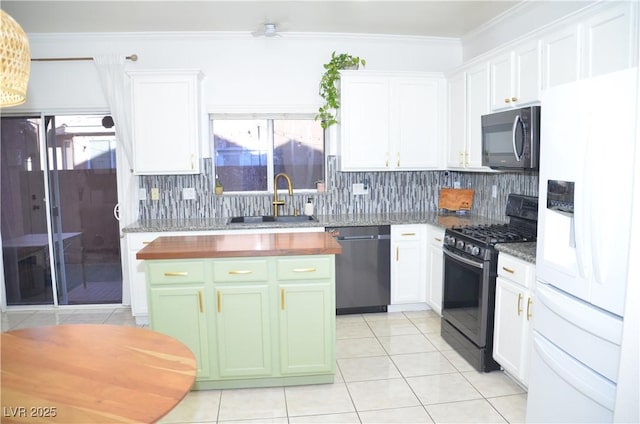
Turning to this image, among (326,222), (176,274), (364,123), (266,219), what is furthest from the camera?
(266,219)

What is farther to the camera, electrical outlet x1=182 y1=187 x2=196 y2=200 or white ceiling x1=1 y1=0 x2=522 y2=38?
electrical outlet x1=182 y1=187 x2=196 y2=200

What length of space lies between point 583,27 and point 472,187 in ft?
7.19

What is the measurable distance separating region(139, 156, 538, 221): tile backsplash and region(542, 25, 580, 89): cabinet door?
4.55 ft

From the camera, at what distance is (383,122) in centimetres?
427

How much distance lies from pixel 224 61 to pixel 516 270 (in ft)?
10.8

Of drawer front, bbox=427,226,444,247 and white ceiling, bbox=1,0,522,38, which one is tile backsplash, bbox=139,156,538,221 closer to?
drawer front, bbox=427,226,444,247

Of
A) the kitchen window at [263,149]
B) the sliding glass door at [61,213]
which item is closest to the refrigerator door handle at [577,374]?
the kitchen window at [263,149]

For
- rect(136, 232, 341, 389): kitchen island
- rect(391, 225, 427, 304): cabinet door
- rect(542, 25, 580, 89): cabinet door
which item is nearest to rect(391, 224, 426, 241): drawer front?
rect(391, 225, 427, 304): cabinet door

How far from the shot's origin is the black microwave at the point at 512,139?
9.30 feet

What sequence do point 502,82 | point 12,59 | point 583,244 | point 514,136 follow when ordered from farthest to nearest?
point 502,82
point 514,136
point 583,244
point 12,59

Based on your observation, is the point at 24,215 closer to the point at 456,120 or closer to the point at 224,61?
the point at 224,61

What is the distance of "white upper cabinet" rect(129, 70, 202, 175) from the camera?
157 inches

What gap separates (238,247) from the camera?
274 centimetres

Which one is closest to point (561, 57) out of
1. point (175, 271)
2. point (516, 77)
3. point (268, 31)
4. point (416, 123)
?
point (516, 77)
